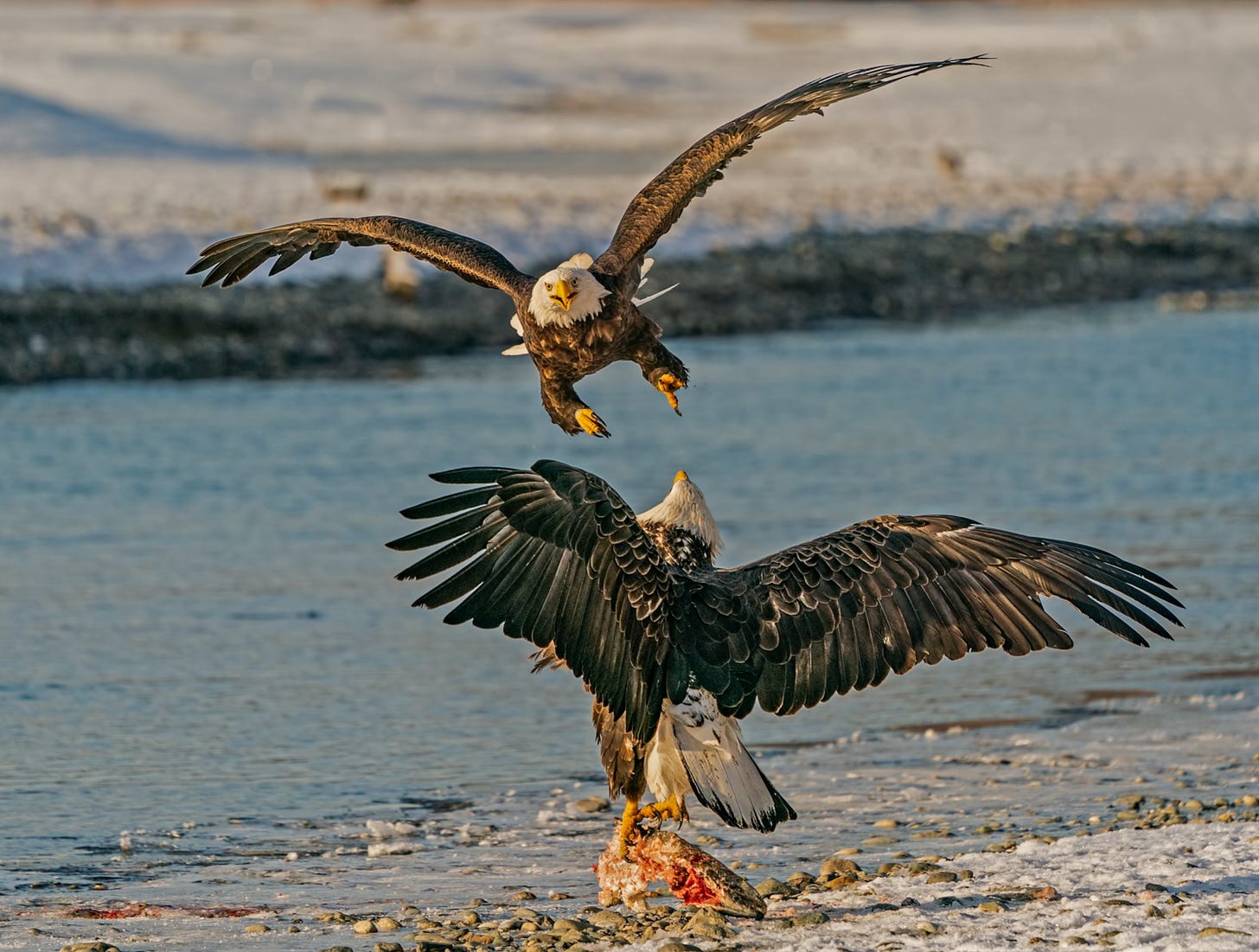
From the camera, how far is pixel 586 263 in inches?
270

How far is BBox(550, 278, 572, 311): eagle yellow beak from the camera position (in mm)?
6438

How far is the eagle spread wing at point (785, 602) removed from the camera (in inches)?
204

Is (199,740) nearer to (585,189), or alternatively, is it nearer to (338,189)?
(338,189)

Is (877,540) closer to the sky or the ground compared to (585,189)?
closer to the ground

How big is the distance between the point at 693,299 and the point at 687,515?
1347cm

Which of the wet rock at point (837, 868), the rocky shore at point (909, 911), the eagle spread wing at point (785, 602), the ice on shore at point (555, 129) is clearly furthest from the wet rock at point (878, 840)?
the ice on shore at point (555, 129)

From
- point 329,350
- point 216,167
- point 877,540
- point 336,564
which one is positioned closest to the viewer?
point 877,540

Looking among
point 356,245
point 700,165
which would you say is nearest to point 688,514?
point 700,165

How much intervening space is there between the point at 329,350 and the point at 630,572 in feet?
41.1

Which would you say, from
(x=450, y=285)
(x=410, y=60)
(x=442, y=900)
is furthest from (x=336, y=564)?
(x=410, y=60)

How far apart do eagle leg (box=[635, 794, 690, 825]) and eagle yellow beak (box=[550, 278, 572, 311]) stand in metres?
1.69

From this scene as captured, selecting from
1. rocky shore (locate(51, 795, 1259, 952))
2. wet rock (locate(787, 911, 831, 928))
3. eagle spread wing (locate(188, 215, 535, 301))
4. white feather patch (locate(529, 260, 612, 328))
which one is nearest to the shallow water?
rocky shore (locate(51, 795, 1259, 952))

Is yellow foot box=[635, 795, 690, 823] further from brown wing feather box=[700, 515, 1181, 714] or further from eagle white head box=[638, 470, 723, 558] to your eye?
eagle white head box=[638, 470, 723, 558]

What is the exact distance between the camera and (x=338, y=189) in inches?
891
